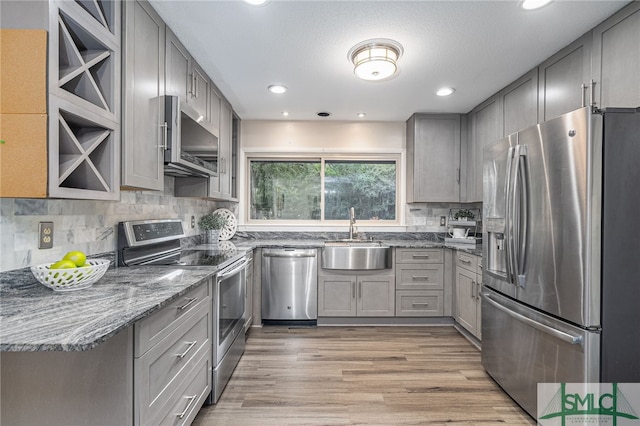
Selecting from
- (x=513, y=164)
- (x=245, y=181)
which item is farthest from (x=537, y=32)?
(x=245, y=181)

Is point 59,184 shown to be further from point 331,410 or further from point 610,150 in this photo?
point 610,150

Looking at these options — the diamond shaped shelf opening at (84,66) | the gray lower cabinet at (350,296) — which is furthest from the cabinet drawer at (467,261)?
the diamond shaped shelf opening at (84,66)

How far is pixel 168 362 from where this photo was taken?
4.28ft

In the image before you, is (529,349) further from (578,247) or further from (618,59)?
(618,59)

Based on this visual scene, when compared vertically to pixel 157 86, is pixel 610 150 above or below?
below

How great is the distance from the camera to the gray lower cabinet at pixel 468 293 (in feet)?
9.04

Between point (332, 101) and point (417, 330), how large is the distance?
2529mm

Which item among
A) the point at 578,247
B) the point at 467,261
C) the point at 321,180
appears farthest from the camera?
the point at 321,180

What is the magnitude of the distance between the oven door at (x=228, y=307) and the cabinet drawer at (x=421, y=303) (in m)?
1.74

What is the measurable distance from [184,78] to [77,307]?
1606 mm

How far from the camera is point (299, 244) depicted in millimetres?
3285

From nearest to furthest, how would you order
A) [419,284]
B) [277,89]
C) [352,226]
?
[277,89] → [419,284] → [352,226]

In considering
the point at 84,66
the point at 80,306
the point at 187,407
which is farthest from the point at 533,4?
the point at 187,407

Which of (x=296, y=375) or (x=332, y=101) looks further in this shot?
(x=332, y=101)
